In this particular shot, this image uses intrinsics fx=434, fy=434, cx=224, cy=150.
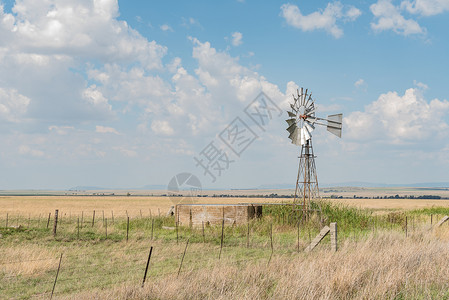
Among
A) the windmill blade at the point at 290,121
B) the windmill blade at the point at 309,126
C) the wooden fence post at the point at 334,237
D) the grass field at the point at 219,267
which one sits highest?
the windmill blade at the point at 290,121

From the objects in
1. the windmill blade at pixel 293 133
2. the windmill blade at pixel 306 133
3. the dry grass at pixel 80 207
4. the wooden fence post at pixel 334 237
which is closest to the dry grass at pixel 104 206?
the dry grass at pixel 80 207

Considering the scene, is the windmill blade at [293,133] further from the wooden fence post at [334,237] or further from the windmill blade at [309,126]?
the wooden fence post at [334,237]

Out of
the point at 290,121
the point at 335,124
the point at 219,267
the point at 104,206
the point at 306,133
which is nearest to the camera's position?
the point at 219,267

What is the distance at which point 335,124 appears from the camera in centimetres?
2561

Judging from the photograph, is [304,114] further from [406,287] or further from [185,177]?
[406,287]

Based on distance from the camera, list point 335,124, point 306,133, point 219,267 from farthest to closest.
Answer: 1. point 306,133
2. point 335,124
3. point 219,267

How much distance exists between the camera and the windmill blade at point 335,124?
25453 mm

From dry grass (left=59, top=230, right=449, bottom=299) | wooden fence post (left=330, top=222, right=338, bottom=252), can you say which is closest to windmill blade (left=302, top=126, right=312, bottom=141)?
wooden fence post (left=330, top=222, right=338, bottom=252)

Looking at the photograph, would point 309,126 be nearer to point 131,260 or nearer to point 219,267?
point 131,260

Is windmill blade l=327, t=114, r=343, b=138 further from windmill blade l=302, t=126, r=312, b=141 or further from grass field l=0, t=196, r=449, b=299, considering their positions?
grass field l=0, t=196, r=449, b=299

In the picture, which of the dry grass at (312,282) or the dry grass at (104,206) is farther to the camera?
the dry grass at (104,206)

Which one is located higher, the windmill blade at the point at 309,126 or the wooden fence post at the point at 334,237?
the windmill blade at the point at 309,126

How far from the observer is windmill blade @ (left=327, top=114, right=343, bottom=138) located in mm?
25453

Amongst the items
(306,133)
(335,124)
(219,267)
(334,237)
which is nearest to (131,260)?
(219,267)
